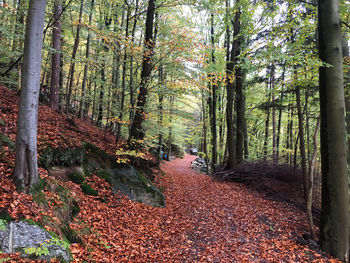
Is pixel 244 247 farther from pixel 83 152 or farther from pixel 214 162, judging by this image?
pixel 214 162

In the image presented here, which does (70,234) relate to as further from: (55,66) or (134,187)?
(55,66)

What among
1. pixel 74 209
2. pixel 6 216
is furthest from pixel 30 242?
pixel 74 209

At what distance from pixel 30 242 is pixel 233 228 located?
508 cm

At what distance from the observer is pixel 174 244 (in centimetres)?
502

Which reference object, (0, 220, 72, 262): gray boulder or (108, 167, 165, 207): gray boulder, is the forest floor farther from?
(108, 167, 165, 207): gray boulder

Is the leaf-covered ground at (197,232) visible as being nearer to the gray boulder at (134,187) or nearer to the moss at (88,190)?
the moss at (88,190)

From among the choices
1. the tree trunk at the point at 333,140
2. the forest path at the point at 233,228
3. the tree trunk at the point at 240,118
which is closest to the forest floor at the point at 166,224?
the forest path at the point at 233,228

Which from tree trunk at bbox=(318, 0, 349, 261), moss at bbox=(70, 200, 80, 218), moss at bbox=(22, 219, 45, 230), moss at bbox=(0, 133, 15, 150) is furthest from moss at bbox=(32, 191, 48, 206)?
tree trunk at bbox=(318, 0, 349, 261)

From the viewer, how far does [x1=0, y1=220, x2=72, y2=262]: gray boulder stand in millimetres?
2627

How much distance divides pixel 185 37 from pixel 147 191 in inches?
238

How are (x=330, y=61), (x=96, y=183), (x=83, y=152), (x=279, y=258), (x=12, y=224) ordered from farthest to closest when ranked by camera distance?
(x=83, y=152), (x=96, y=183), (x=330, y=61), (x=279, y=258), (x=12, y=224)

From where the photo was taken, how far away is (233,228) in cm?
591

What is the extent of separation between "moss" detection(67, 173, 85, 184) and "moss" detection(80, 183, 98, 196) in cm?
18

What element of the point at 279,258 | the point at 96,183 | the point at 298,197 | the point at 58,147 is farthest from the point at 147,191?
the point at 298,197
